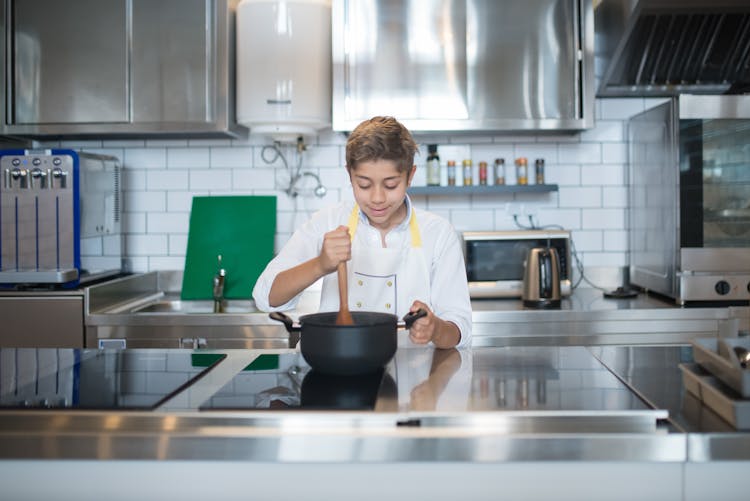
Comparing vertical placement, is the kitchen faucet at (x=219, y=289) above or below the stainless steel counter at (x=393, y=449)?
above

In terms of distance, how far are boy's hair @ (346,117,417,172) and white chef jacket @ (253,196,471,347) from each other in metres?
0.31

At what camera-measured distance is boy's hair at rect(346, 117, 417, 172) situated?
1962 mm

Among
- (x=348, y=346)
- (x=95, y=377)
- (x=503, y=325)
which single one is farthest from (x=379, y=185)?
(x=503, y=325)

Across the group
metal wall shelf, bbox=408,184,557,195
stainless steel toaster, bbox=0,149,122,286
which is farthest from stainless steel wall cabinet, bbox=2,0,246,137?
metal wall shelf, bbox=408,184,557,195

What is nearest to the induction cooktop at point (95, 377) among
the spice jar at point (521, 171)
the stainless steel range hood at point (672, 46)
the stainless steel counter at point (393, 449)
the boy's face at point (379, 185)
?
the stainless steel counter at point (393, 449)

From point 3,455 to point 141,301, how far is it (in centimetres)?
242

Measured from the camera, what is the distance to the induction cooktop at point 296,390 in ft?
4.67

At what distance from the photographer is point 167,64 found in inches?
142

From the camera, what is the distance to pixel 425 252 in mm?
2289

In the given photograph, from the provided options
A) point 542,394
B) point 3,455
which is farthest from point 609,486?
point 3,455

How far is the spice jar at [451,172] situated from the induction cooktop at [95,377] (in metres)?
2.16

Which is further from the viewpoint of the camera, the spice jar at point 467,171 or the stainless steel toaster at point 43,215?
the spice jar at point 467,171

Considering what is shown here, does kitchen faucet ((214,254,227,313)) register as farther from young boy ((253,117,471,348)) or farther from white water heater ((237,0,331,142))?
young boy ((253,117,471,348))

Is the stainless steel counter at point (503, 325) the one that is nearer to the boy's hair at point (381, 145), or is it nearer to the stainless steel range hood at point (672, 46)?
the stainless steel range hood at point (672, 46)
